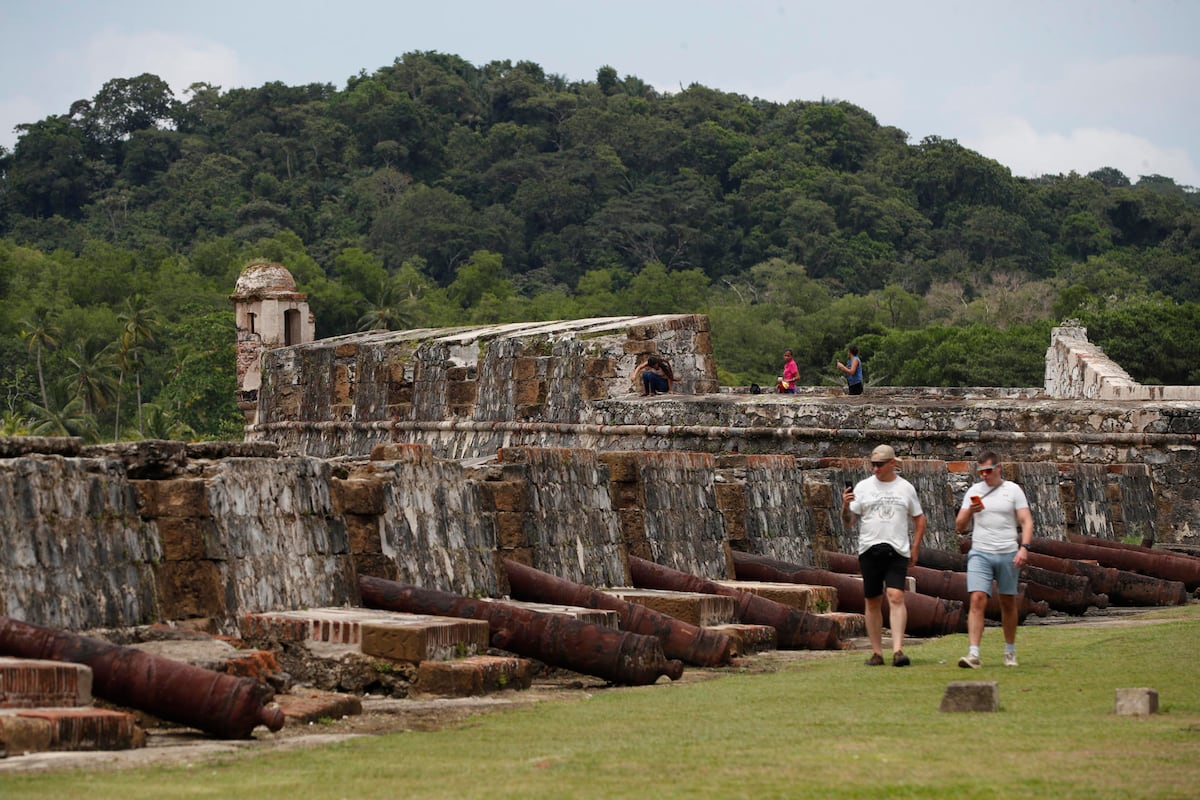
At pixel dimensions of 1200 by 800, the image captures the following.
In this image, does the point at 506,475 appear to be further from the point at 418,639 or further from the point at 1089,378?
the point at 1089,378

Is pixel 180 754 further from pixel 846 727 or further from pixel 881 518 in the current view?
pixel 881 518

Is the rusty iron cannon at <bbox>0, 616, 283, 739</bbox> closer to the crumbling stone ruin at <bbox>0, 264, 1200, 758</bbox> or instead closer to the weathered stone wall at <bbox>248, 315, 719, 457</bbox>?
the crumbling stone ruin at <bbox>0, 264, 1200, 758</bbox>

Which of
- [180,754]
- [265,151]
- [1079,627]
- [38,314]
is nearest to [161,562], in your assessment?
[180,754]

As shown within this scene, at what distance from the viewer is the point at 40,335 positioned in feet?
202

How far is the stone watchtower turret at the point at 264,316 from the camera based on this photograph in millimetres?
26016

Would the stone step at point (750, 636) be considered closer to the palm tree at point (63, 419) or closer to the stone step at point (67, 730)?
the stone step at point (67, 730)

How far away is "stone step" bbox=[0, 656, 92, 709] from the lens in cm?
603

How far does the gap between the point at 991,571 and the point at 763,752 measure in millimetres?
3872

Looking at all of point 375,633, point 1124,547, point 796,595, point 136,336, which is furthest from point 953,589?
point 136,336

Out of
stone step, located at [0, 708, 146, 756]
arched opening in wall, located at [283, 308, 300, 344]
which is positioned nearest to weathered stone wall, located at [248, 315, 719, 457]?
arched opening in wall, located at [283, 308, 300, 344]

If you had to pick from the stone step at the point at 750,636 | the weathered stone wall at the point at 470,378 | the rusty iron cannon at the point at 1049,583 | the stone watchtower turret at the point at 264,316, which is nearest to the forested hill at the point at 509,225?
the stone watchtower turret at the point at 264,316

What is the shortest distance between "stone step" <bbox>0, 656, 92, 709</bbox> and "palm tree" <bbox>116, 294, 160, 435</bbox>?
53.7 metres

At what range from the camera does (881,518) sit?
9484 millimetres

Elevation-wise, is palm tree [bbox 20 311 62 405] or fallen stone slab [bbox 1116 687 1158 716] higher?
palm tree [bbox 20 311 62 405]
